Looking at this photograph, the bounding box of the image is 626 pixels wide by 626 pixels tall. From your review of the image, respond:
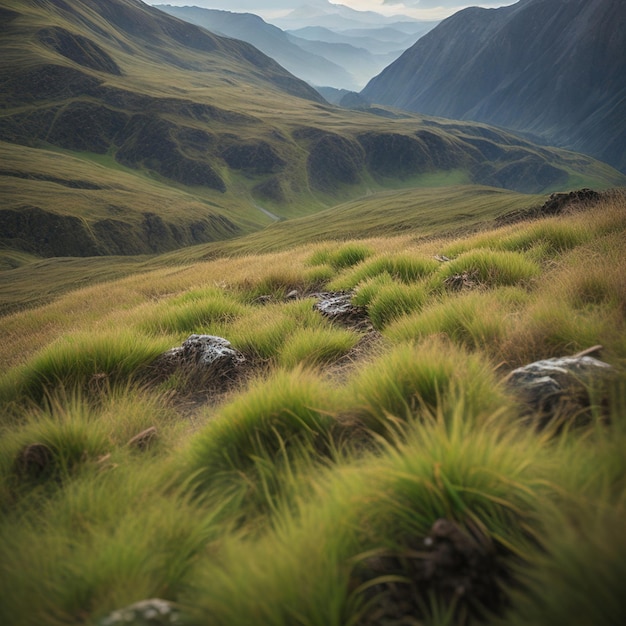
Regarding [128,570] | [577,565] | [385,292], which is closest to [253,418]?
[128,570]

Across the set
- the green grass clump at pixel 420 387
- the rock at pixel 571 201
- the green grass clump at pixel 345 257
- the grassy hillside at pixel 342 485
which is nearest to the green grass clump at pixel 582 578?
the grassy hillside at pixel 342 485

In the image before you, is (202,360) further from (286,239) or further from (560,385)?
(286,239)

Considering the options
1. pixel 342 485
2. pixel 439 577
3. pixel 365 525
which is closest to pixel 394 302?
pixel 342 485

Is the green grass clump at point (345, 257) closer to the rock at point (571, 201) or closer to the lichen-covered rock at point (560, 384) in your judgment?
the rock at point (571, 201)

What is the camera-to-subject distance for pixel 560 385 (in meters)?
2.86

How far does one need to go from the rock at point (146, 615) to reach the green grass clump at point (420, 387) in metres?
1.58

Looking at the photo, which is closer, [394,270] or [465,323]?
[465,323]

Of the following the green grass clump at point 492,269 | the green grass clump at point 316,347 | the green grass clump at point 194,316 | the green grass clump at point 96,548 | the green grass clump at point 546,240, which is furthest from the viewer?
the green grass clump at point 546,240

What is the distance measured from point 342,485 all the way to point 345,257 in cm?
907

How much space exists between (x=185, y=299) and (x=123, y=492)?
639 centimetres

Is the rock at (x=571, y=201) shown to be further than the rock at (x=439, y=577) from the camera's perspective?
Yes

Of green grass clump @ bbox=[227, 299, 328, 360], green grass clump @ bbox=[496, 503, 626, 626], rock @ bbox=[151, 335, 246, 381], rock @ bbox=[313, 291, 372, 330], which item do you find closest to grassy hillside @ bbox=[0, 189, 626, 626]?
green grass clump @ bbox=[496, 503, 626, 626]

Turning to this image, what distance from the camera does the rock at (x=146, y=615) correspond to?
5.40 ft

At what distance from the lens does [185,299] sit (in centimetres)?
858
